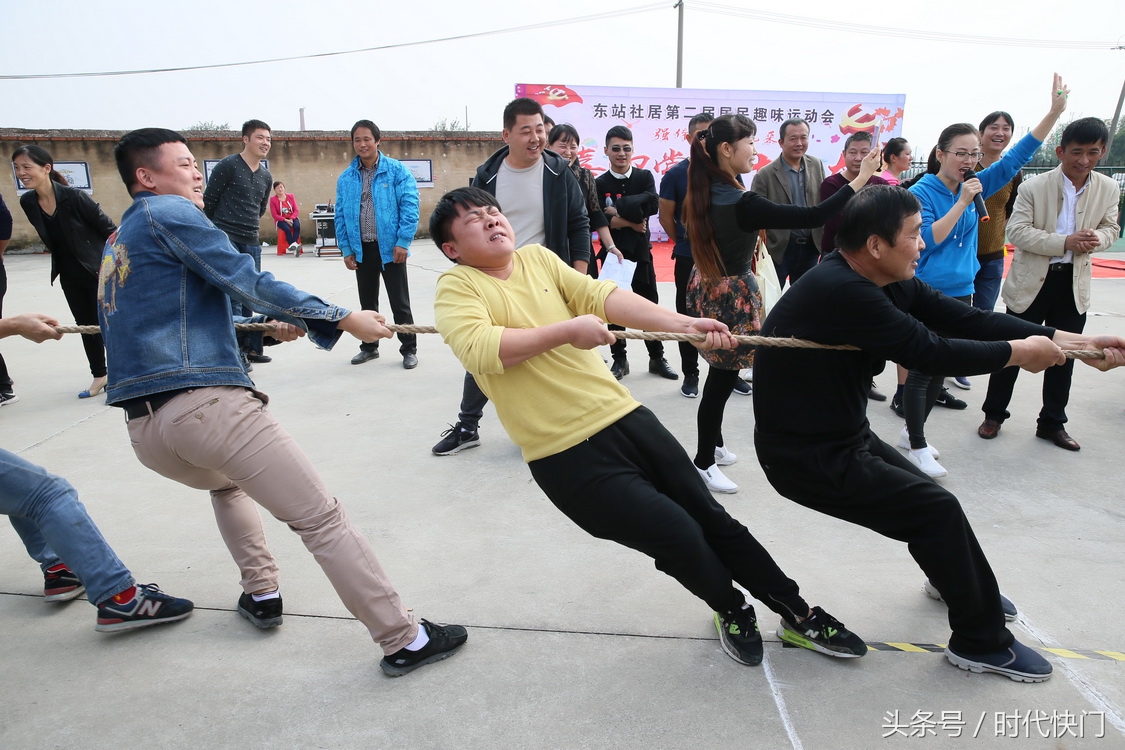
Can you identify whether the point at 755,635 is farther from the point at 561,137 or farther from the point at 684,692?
the point at 561,137

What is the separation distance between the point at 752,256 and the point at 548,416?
6.45ft

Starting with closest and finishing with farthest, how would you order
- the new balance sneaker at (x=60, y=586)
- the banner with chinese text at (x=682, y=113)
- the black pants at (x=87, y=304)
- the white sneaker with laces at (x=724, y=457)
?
1. the new balance sneaker at (x=60, y=586)
2. the white sneaker with laces at (x=724, y=457)
3. the black pants at (x=87, y=304)
4. the banner with chinese text at (x=682, y=113)

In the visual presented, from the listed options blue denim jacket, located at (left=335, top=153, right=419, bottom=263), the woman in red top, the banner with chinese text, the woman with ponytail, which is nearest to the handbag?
blue denim jacket, located at (left=335, top=153, right=419, bottom=263)

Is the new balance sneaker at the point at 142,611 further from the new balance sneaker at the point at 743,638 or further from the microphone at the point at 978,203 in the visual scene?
the microphone at the point at 978,203

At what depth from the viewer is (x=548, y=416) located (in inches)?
78.4

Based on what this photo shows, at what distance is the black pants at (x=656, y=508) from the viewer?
1944 mm

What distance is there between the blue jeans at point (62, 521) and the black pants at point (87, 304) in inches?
120

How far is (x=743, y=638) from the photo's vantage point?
2.15 meters

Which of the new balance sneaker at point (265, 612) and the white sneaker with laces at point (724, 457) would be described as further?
the white sneaker with laces at point (724, 457)

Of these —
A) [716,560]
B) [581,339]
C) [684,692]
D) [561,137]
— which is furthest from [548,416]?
[561,137]

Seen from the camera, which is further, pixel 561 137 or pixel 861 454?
pixel 561 137

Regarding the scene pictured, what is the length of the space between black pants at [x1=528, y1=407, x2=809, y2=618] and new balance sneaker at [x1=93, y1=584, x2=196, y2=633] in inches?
54.4

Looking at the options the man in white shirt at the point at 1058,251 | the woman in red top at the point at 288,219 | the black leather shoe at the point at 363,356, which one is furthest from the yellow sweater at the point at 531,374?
the woman in red top at the point at 288,219

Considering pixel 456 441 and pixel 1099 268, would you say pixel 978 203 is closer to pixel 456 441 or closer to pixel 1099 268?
pixel 456 441
